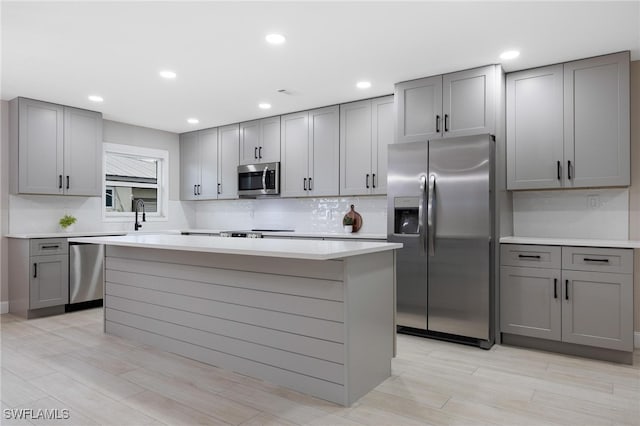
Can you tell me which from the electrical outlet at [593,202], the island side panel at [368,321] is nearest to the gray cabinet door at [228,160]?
the island side panel at [368,321]

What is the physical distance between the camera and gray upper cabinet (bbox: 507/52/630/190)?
3.27 meters

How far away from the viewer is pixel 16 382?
2.64 meters

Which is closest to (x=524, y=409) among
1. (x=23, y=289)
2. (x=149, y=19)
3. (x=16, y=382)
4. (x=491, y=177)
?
(x=491, y=177)

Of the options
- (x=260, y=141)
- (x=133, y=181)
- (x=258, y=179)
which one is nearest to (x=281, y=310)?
(x=258, y=179)

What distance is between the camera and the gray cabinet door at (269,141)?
542 centimetres

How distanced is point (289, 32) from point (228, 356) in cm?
237

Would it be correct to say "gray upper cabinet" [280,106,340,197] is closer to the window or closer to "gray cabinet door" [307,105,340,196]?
"gray cabinet door" [307,105,340,196]

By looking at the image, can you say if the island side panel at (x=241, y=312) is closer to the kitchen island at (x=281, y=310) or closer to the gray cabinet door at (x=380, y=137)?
the kitchen island at (x=281, y=310)

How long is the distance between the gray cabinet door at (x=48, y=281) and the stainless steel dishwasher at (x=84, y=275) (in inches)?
2.4

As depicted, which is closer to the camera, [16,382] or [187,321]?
[16,382]

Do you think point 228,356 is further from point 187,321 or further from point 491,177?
point 491,177

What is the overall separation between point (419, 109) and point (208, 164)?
3537 millimetres

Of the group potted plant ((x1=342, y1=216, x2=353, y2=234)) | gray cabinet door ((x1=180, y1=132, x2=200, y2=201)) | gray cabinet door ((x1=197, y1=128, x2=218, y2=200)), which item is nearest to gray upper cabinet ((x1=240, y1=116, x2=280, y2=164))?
gray cabinet door ((x1=197, y1=128, x2=218, y2=200))

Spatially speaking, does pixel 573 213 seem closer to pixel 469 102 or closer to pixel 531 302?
pixel 531 302
